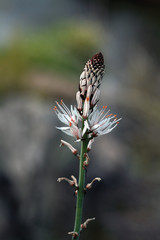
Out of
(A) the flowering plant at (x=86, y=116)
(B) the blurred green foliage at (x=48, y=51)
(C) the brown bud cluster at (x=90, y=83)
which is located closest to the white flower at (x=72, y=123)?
(A) the flowering plant at (x=86, y=116)

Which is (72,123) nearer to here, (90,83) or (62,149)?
(90,83)

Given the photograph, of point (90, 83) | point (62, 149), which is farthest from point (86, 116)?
point (62, 149)

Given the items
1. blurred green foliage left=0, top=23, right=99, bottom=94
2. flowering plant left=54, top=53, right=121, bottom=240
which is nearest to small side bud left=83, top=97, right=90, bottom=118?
flowering plant left=54, top=53, right=121, bottom=240

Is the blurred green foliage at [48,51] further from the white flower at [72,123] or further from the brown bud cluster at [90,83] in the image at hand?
the brown bud cluster at [90,83]

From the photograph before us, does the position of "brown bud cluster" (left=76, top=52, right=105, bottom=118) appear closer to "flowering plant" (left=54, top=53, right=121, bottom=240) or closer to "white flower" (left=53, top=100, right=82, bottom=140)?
"flowering plant" (left=54, top=53, right=121, bottom=240)

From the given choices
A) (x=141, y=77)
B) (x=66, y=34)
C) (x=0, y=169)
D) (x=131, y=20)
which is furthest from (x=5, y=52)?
(x=131, y=20)
